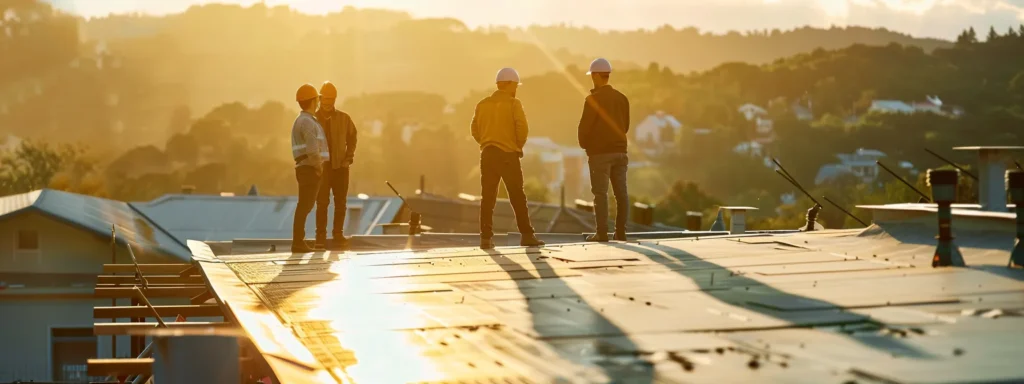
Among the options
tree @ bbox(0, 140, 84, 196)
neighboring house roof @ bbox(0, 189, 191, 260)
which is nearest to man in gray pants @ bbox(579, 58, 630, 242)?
neighboring house roof @ bbox(0, 189, 191, 260)

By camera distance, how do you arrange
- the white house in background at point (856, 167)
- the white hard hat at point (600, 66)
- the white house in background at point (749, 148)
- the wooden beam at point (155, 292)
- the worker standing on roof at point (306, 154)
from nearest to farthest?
the wooden beam at point (155, 292) → the worker standing on roof at point (306, 154) → the white hard hat at point (600, 66) → the white house in background at point (856, 167) → the white house in background at point (749, 148)

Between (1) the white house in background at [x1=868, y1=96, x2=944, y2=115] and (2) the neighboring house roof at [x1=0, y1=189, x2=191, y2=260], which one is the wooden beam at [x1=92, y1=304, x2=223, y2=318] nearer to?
(2) the neighboring house roof at [x1=0, y1=189, x2=191, y2=260]

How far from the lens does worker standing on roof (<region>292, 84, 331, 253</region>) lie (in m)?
14.1

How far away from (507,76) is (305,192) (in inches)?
95.4

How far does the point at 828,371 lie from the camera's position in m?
5.70

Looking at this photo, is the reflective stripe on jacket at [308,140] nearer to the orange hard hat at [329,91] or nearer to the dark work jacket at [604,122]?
the orange hard hat at [329,91]

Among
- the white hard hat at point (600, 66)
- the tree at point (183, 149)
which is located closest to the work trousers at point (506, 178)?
the white hard hat at point (600, 66)

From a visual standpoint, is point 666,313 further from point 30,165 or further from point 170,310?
point 30,165

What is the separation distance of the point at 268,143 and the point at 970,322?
605ft

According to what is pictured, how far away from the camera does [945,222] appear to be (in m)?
9.73

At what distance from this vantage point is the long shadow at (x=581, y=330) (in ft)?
19.6

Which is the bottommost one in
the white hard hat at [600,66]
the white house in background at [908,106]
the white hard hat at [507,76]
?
the white hard hat at [507,76]

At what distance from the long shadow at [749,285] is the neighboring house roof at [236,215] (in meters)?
34.7

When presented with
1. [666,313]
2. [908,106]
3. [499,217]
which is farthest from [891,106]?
[666,313]
